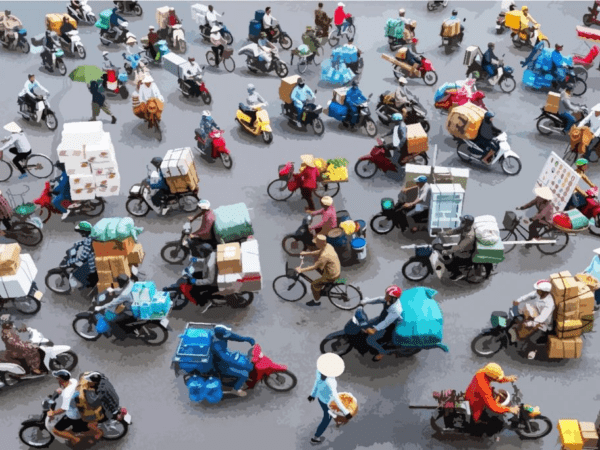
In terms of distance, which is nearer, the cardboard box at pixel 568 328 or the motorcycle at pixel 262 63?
the cardboard box at pixel 568 328

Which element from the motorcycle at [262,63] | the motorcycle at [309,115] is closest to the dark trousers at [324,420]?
the motorcycle at [309,115]

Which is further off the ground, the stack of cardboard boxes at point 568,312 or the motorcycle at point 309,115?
the stack of cardboard boxes at point 568,312

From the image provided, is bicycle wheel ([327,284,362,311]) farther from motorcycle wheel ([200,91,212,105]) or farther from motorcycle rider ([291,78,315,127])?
motorcycle wheel ([200,91,212,105])

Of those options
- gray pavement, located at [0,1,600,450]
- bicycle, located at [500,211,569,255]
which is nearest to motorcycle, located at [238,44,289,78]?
gray pavement, located at [0,1,600,450]

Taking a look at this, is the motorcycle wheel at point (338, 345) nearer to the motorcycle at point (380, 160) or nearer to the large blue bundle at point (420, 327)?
the large blue bundle at point (420, 327)

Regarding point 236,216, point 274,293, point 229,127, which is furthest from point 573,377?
point 229,127

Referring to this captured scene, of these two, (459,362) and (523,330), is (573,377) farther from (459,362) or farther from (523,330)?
(459,362)
